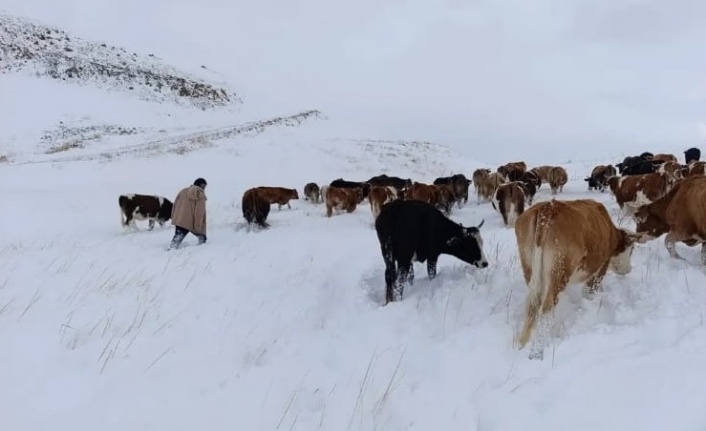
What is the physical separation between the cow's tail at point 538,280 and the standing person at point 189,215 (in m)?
8.84

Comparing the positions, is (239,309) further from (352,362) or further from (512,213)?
(512,213)

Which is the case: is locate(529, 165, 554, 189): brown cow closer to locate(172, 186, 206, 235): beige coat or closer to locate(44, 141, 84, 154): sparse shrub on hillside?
locate(172, 186, 206, 235): beige coat

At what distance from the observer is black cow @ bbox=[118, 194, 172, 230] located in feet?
51.0

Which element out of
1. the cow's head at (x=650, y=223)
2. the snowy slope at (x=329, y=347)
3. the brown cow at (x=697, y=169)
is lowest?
the snowy slope at (x=329, y=347)

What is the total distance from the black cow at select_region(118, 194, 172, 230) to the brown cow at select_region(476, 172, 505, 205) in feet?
34.1

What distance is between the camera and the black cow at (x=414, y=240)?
7178 mm

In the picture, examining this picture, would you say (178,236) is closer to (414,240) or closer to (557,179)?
(414,240)

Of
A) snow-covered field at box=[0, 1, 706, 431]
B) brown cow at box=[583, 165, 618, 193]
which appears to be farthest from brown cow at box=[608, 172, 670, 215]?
brown cow at box=[583, 165, 618, 193]

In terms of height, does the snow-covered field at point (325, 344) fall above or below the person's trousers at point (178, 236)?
above

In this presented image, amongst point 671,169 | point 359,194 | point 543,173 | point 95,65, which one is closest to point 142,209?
point 359,194

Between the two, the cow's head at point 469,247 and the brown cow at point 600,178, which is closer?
the cow's head at point 469,247

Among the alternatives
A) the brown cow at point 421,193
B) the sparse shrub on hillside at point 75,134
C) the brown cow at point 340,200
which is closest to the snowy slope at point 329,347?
the brown cow at point 421,193

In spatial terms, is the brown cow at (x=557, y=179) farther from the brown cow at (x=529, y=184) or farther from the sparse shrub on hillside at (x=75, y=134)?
the sparse shrub on hillside at (x=75, y=134)

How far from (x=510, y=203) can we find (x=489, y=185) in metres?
5.89
